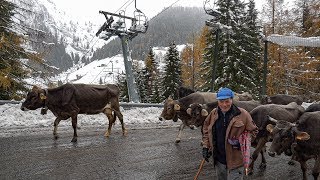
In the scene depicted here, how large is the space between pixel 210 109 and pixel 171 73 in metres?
35.4

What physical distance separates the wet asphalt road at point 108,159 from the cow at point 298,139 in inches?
40.4

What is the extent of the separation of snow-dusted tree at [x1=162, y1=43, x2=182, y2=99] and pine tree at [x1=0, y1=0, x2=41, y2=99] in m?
23.9

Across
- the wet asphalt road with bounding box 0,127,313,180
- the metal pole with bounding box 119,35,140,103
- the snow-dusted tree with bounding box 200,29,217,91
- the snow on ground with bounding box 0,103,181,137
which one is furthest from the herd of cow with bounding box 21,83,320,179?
the snow-dusted tree with bounding box 200,29,217,91

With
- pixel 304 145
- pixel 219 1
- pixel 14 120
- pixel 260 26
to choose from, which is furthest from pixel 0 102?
pixel 260 26

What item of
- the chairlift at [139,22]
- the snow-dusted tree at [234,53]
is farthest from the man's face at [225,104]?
the snow-dusted tree at [234,53]

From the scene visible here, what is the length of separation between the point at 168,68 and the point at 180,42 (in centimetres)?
14849

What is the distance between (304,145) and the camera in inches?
286

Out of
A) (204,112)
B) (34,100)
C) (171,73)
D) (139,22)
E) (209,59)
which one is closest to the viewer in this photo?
(204,112)

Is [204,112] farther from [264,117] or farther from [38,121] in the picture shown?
[38,121]

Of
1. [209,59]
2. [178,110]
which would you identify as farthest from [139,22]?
[178,110]

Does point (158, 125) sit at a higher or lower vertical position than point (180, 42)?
lower

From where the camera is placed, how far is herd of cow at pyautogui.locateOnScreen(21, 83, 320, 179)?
281 inches

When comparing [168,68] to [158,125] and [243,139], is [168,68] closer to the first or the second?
[158,125]

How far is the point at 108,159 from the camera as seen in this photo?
30.0 ft
